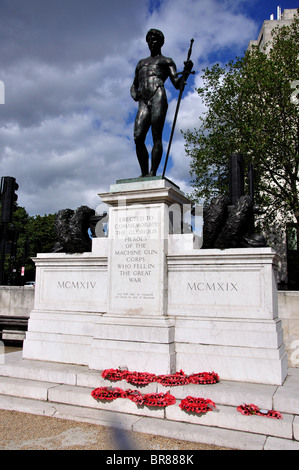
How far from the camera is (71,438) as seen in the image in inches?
162

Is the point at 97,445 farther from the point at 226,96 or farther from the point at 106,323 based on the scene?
the point at 226,96

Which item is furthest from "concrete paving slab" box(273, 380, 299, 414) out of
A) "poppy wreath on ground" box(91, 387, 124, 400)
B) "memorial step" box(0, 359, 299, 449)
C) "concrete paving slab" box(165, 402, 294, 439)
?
"poppy wreath on ground" box(91, 387, 124, 400)

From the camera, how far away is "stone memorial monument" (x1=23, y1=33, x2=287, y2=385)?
18.0ft

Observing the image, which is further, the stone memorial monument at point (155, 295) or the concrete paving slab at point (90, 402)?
the stone memorial monument at point (155, 295)

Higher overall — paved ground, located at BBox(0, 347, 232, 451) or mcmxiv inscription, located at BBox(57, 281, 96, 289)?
mcmxiv inscription, located at BBox(57, 281, 96, 289)

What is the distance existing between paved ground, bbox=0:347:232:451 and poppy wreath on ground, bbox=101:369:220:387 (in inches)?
31.7

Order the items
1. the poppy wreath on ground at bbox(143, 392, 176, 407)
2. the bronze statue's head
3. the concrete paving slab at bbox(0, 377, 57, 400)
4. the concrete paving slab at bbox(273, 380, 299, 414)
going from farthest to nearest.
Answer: the bronze statue's head < the concrete paving slab at bbox(0, 377, 57, 400) < the poppy wreath on ground at bbox(143, 392, 176, 407) < the concrete paving slab at bbox(273, 380, 299, 414)

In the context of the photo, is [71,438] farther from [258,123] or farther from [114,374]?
[258,123]

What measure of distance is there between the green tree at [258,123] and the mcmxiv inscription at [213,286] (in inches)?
494

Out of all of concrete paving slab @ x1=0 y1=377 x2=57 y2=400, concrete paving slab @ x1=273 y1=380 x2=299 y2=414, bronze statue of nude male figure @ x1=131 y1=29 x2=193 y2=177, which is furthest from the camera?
bronze statue of nude male figure @ x1=131 y1=29 x2=193 y2=177

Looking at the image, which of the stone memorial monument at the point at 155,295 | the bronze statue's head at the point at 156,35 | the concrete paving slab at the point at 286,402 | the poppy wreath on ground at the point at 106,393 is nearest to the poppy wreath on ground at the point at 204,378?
the stone memorial monument at the point at 155,295

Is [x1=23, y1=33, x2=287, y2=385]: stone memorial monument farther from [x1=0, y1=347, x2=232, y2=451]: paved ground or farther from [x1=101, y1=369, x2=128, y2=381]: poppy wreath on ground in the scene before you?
[x1=0, y1=347, x2=232, y2=451]: paved ground

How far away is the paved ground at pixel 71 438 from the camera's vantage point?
3.93 metres

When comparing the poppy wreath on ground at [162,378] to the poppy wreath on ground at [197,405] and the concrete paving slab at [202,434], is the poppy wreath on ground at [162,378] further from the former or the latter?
the concrete paving slab at [202,434]
